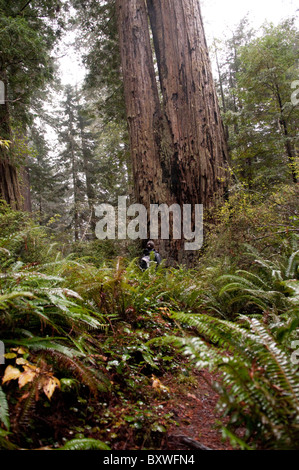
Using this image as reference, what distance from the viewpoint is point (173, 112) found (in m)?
6.79

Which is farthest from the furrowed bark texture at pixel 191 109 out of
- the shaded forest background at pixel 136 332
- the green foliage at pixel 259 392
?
the green foliage at pixel 259 392

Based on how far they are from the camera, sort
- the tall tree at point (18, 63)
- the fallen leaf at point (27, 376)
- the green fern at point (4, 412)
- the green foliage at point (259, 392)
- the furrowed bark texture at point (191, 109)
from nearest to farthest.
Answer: the green foliage at point (259, 392) < the green fern at point (4, 412) < the fallen leaf at point (27, 376) < the tall tree at point (18, 63) < the furrowed bark texture at point (191, 109)

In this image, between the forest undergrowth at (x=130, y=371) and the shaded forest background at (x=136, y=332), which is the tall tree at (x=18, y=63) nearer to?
the shaded forest background at (x=136, y=332)

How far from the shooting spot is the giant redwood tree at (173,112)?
21.1 feet

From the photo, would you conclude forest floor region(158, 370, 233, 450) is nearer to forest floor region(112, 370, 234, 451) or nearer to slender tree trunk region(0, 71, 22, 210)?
forest floor region(112, 370, 234, 451)

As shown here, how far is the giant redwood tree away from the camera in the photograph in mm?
6418

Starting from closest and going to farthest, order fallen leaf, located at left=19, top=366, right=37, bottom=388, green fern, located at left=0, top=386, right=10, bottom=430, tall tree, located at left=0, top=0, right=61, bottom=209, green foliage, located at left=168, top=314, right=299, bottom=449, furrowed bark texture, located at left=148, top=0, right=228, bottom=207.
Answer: green foliage, located at left=168, top=314, right=299, bottom=449 → green fern, located at left=0, top=386, right=10, bottom=430 → fallen leaf, located at left=19, top=366, right=37, bottom=388 → tall tree, located at left=0, top=0, right=61, bottom=209 → furrowed bark texture, located at left=148, top=0, right=228, bottom=207

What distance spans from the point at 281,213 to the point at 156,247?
3434 mm

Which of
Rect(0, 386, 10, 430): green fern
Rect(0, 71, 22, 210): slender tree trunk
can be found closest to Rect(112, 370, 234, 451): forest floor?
Rect(0, 386, 10, 430): green fern

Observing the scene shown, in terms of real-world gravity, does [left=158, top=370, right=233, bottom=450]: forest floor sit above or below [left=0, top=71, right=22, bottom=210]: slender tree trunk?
below

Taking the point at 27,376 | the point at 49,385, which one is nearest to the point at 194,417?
the point at 49,385

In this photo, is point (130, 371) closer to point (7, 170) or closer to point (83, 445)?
point (83, 445)

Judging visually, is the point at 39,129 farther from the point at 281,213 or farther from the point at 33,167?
the point at 281,213

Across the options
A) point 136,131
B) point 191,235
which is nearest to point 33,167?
point 136,131
